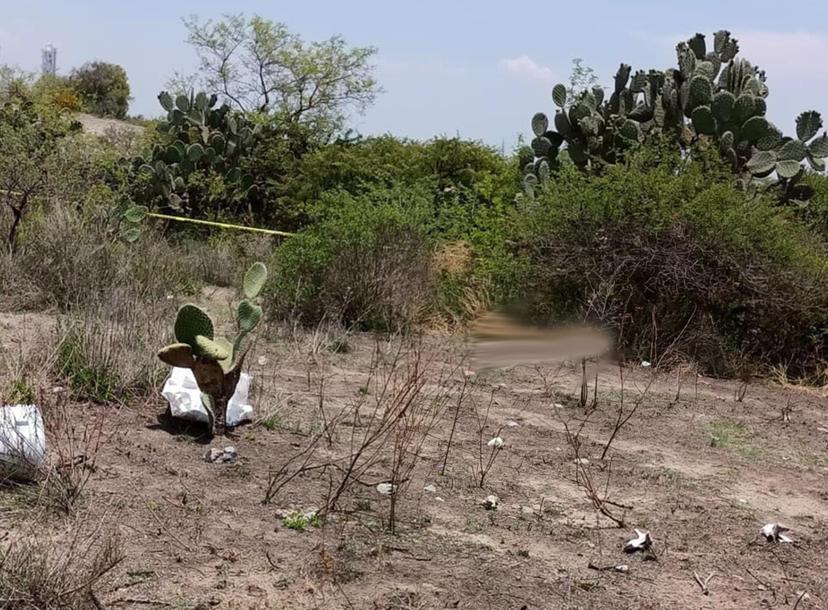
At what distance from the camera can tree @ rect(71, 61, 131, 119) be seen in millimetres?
35469

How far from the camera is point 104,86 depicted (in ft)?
122

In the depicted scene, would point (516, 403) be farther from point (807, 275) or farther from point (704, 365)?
point (807, 275)

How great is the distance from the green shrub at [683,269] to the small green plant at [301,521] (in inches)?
186

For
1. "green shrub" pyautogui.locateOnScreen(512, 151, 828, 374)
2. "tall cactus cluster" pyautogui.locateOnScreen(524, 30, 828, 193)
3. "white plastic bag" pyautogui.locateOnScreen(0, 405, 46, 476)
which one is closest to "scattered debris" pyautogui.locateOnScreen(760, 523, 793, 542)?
"white plastic bag" pyautogui.locateOnScreen(0, 405, 46, 476)

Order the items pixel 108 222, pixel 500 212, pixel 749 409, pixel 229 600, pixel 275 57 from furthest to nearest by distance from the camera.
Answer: pixel 275 57
pixel 500 212
pixel 108 222
pixel 749 409
pixel 229 600

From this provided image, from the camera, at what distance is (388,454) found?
205 inches

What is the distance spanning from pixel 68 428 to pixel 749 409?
4.90 m

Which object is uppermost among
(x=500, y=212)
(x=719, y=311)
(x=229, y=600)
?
(x=500, y=212)

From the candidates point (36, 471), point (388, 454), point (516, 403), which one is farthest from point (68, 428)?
point (516, 403)

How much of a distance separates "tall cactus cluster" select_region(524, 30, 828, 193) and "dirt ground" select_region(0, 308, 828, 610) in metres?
4.82

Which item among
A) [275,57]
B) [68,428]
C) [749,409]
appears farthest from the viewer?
[275,57]

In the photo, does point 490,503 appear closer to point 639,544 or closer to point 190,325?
point 639,544

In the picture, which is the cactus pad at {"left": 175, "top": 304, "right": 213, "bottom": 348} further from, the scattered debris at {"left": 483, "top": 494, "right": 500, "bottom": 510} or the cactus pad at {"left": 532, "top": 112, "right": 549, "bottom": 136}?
the cactus pad at {"left": 532, "top": 112, "right": 549, "bottom": 136}

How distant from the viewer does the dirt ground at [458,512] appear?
3607 mm
